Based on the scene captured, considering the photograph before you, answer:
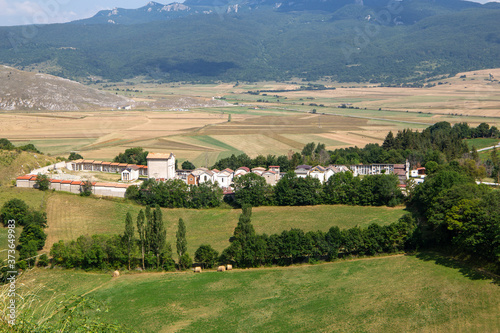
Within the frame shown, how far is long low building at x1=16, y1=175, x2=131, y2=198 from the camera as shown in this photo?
37.2 meters

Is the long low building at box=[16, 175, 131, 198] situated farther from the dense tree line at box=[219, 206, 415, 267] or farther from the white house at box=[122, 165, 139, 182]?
the dense tree line at box=[219, 206, 415, 267]

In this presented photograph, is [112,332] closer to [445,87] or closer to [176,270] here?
[176,270]

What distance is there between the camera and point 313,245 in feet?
84.7

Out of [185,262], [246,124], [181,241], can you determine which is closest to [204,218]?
[181,241]

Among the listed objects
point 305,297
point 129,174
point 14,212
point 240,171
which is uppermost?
point 240,171

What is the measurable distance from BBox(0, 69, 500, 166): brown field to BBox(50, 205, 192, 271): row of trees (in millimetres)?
25192

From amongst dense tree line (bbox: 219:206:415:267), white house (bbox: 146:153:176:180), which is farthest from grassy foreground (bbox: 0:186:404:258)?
white house (bbox: 146:153:176:180)

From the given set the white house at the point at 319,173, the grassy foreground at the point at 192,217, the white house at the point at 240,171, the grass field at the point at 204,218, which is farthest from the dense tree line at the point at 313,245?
the white house at the point at 240,171

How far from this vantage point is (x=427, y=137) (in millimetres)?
54812

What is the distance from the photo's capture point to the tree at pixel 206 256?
82.5ft

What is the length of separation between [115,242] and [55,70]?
167153 millimetres

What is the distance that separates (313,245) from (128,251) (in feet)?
31.2

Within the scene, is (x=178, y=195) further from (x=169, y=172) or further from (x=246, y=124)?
(x=246, y=124)

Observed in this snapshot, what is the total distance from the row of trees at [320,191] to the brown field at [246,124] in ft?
52.2
